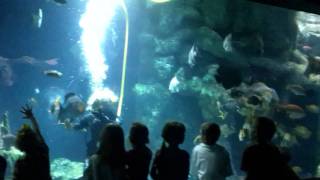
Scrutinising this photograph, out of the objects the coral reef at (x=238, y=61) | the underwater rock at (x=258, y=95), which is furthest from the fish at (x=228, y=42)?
the underwater rock at (x=258, y=95)

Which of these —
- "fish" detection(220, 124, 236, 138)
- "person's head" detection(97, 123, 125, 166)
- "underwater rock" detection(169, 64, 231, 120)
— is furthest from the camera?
"underwater rock" detection(169, 64, 231, 120)

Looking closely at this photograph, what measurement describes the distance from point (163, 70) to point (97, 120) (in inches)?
428

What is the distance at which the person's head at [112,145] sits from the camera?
3.75 metres

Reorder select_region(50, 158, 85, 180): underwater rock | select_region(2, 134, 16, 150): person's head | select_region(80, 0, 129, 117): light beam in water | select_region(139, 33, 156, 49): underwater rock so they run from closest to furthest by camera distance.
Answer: select_region(2, 134, 16, 150): person's head < select_region(50, 158, 85, 180): underwater rock < select_region(139, 33, 156, 49): underwater rock < select_region(80, 0, 129, 117): light beam in water

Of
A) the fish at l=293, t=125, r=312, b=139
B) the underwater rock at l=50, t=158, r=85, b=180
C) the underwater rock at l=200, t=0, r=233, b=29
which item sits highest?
the underwater rock at l=200, t=0, r=233, b=29

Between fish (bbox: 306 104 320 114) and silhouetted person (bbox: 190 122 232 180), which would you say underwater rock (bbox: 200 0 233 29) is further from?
silhouetted person (bbox: 190 122 232 180)

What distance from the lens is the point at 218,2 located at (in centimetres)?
1205

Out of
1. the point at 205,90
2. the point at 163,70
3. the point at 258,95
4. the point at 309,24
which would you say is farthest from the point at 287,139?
the point at 163,70

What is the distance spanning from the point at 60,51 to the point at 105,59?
265cm

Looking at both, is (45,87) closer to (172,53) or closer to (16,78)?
(16,78)

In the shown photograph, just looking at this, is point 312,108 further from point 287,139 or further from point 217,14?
point 217,14

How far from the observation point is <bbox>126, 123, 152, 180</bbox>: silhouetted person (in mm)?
3949

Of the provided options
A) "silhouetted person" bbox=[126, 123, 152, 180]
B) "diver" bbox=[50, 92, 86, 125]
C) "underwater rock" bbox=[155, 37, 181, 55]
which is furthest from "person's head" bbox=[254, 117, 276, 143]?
"underwater rock" bbox=[155, 37, 181, 55]

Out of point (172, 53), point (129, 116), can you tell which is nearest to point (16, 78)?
point (129, 116)
